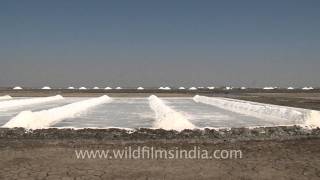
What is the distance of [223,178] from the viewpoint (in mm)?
8719

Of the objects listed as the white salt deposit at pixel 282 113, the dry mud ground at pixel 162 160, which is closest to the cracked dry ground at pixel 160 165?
the dry mud ground at pixel 162 160

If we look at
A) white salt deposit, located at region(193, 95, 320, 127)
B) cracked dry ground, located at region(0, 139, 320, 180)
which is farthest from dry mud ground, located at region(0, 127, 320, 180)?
white salt deposit, located at region(193, 95, 320, 127)

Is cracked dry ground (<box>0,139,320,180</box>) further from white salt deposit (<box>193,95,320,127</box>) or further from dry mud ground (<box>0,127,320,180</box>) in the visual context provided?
white salt deposit (<box>193,95,320,127</box>)

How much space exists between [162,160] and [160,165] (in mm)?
541

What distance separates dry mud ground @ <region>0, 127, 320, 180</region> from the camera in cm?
905

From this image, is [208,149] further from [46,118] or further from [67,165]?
[46,118]

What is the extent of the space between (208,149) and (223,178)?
3.15 metres

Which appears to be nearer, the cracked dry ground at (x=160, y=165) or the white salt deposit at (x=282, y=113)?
→ the cracked dry ground at (x=160, y=165)

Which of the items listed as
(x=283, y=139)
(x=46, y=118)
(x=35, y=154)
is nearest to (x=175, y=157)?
(x=35, y=154)

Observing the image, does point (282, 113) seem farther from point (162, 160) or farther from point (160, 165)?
point (160, 165)

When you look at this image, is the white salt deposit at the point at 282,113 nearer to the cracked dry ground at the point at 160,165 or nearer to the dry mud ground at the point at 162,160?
the dry mud ground at the point at 162,160

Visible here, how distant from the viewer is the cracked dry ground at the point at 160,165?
8.93m

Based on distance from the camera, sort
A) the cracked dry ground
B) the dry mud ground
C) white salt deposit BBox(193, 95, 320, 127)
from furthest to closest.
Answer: white salt deposit BBox(193, 95, 320, 127), the dry mud ground, the cracked dry ground

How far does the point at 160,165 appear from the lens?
384 inches
